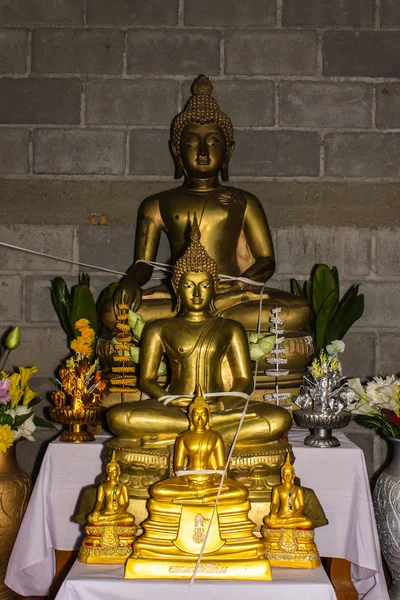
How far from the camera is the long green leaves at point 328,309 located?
354 cm

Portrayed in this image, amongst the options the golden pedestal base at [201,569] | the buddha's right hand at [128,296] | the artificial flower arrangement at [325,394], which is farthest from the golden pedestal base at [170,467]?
the buddha's right hand at [128,296]

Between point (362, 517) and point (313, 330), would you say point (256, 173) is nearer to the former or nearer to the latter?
point (313, 330)

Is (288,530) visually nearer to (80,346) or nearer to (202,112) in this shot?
(80,346)

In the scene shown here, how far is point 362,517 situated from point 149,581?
939mm

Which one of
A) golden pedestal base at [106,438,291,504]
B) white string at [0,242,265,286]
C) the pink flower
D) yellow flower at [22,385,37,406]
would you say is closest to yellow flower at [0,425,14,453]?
the pink flower

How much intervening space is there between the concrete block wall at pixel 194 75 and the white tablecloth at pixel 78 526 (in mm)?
1598

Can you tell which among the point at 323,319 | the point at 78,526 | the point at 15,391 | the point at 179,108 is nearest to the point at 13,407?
the point at 15,391

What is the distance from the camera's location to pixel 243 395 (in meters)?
2.32

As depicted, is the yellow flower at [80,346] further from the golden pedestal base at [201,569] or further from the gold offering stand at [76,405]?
the golden pedestal base at [201,569]

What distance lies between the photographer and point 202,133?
3594 millimetres

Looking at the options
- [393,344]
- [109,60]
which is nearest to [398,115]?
[393,344]

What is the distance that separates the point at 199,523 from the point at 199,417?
0.92ft

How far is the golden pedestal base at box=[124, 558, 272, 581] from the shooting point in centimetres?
189

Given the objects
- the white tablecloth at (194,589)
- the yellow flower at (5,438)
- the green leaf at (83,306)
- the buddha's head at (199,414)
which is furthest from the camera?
the green leaf at (83,306)
